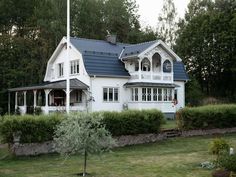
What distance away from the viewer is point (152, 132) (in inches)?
1004

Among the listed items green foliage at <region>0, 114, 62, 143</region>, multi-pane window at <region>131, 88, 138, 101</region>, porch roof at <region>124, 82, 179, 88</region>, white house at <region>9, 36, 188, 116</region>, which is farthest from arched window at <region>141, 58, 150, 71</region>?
green foliage at <region>0, 114, 62, 143</region>

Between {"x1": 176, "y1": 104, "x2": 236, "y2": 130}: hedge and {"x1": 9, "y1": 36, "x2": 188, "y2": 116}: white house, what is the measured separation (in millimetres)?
10409

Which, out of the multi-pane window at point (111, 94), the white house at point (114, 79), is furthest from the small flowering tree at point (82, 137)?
the multi-pane window at point (111, 94)

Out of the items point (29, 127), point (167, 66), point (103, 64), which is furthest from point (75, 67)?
point (29, 127)

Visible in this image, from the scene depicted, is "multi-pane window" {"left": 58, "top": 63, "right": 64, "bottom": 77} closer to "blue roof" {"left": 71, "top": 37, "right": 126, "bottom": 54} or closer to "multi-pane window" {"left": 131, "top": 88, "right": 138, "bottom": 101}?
"blue roof" {"left": 71, "top": 37, "right": 126, "bottom": 54}

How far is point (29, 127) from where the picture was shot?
20891mm

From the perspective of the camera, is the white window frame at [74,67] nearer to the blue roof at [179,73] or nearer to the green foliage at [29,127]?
the blue roof at [179,73]

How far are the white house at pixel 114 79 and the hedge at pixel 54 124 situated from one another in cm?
1177

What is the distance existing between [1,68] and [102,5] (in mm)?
19782

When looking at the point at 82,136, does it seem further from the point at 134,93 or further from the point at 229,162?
the point at 134,93

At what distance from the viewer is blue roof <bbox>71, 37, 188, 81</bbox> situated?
37.1 meters

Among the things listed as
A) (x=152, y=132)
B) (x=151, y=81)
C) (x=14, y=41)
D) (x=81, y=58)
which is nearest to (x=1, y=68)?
(x=14, y=41)

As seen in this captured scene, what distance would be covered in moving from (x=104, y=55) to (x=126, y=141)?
15524mm

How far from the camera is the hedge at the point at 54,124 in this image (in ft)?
67.0
